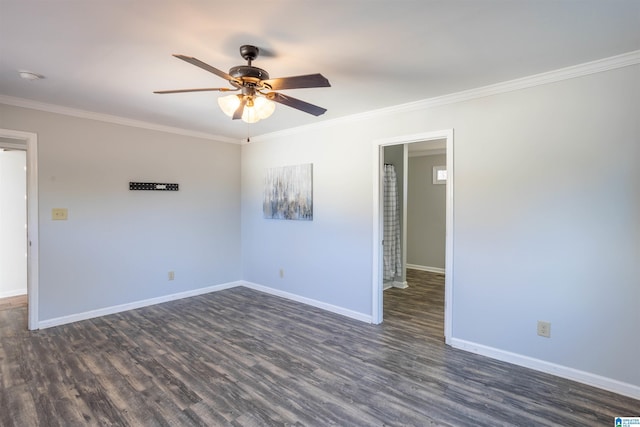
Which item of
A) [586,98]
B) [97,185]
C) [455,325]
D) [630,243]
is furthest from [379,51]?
[97,185]

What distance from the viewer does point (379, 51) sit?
229 cm

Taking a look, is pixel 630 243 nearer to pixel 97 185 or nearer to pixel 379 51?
pixel 379 51

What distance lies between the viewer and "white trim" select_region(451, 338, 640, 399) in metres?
2.40

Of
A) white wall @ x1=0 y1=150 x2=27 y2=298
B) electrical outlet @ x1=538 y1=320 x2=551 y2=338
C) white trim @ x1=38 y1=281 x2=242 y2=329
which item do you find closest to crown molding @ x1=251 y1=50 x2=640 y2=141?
electrical outlet @ x1=538 y1=320 x2=551 y2=338

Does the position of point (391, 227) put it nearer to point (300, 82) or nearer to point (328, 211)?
point (328, 211)

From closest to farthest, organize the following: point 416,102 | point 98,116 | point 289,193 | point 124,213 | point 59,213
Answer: point 416,102, point 59,213, point 98,116, point 124,213, point 289,193

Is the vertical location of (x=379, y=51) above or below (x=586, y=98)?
above

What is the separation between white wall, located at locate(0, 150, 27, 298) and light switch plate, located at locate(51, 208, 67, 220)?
216 centimetres

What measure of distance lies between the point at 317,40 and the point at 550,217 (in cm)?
232

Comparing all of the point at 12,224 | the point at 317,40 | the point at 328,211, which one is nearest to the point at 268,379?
the point at 328,211

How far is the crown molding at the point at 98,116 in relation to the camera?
11.2ft

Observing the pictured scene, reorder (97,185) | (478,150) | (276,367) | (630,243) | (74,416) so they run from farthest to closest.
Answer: (97,185) < (478,150) < (276,367) < (630,243) < (74,416)

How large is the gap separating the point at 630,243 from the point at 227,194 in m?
4.82

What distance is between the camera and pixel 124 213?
4.21 meters
